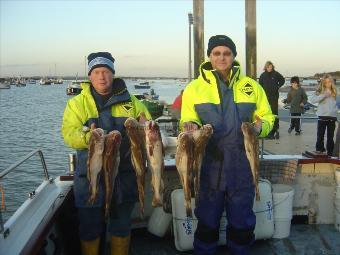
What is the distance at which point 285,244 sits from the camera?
548 cm

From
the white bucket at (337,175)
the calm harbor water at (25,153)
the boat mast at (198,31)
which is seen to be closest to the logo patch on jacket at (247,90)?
the white bucket at (337,175)

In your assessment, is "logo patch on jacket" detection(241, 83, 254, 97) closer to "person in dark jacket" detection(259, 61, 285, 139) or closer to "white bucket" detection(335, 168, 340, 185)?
"white bucket" detection(335, 168, 340, 185)

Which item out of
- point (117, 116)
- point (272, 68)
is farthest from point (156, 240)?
point (272, 68)

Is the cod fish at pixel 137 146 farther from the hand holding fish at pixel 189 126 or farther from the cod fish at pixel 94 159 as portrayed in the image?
the hand holding fish at pixel 189 126

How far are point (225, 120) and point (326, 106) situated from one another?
20.0 feet

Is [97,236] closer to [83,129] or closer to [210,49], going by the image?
[83,129]

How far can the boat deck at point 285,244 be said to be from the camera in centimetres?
530

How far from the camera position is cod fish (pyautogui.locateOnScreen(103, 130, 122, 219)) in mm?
3648

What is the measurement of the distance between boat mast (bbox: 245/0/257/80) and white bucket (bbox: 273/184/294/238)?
737 centimetres

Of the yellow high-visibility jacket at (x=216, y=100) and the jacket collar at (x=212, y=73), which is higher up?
the jacket collar at (x=212, y=73)

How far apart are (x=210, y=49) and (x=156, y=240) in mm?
2746

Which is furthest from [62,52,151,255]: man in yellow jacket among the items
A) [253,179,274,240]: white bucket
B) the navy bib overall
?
[253,179,274,240]: white bucket

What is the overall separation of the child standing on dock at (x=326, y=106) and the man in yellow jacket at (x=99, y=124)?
6.35m

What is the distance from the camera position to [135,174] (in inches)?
165
